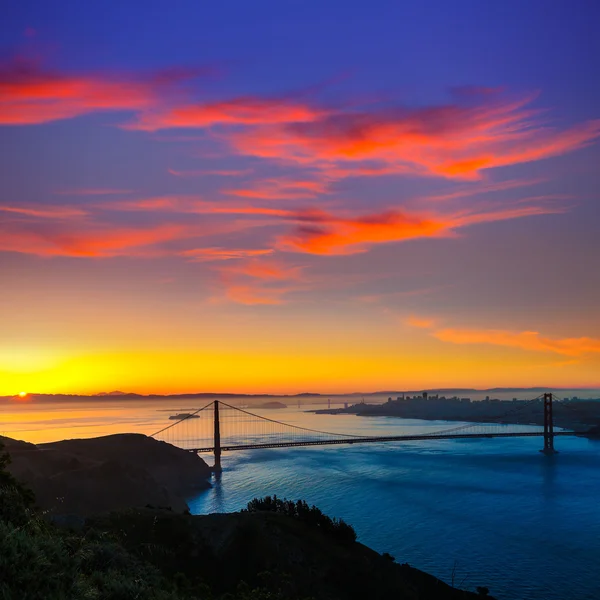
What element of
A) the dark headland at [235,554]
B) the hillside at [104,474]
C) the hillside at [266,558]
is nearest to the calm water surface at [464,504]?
the hillside at [104,474]

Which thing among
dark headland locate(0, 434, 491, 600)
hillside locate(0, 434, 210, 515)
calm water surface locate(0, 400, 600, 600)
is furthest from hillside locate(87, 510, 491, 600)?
hillside locate(0, 434, 210, 515)

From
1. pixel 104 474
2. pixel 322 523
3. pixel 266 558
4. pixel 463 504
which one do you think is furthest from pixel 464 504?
pixel 266 558

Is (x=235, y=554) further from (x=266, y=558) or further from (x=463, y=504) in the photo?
(x=463, y=504)

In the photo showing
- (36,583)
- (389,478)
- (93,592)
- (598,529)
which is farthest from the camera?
(389,478)

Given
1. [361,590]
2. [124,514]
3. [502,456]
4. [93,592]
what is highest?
[93,592]

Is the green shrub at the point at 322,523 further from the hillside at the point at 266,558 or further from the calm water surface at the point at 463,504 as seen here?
the calm water surface at the point at 463,504

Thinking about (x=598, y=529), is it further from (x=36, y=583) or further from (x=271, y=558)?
(x=36, y=583)

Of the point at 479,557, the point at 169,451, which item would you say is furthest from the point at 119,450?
the point at 479,557

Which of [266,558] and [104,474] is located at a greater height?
[266,558]
